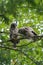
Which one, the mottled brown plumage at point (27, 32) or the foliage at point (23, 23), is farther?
the mottled brown plumage at point (27, 32)

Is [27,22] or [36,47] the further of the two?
[27,22]

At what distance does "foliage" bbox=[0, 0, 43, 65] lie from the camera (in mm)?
3492

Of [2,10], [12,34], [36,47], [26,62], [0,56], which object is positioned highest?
[2,10]

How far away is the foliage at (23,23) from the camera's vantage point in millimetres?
3492

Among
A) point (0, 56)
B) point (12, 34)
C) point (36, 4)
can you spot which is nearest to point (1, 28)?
point (0, 56)

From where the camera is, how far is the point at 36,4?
11.8 ft

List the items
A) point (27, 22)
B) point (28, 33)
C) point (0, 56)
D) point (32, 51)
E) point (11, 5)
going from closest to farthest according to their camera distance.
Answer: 1. point (11, 5)
2. point (28, 33)
3. point (0, 56)
4. point (32, 51)
5. point (27, 22)

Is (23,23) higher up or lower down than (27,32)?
lower down

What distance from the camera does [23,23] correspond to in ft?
25.4

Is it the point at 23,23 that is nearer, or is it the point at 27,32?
the point at 27,32

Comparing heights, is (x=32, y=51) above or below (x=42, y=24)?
below

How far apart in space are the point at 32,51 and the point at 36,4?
3.67 m

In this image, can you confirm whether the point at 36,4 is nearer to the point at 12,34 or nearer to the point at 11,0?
the point at 11,0

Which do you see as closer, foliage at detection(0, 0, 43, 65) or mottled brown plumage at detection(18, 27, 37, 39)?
foliage at detection(0, 0, 43, 65)
